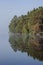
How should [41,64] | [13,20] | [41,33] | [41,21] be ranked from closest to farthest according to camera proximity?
[41,64] → [41,21] → [41,33] → [13,20]

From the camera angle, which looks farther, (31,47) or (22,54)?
(31,47)

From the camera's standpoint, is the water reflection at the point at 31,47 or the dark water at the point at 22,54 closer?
the dark water at the point at 22,54

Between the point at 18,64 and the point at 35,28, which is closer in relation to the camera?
the point at 18,64

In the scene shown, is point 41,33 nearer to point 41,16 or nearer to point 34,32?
point 34,32

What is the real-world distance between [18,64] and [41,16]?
6351cm

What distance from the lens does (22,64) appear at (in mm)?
15516

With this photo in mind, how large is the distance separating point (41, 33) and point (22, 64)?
69508mm

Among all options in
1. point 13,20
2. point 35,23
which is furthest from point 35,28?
point 13,20

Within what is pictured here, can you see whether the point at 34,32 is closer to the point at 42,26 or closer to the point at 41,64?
the point at 42,26

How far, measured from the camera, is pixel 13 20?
469 ft

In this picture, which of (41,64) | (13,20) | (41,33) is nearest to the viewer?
(41,64)

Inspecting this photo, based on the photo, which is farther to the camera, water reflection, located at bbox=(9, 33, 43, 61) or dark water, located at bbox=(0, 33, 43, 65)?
water reflection, located at bbox=(9, 33, 43, 61)

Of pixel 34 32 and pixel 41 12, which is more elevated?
pixel 41 12

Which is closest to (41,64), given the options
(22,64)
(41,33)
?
(22,64)
